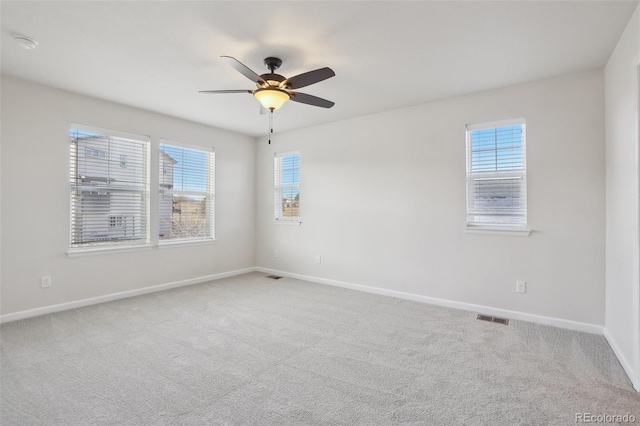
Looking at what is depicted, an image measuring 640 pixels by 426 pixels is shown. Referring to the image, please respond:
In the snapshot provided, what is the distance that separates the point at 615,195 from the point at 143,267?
5429 mm

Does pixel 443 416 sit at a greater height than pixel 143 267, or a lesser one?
lesser

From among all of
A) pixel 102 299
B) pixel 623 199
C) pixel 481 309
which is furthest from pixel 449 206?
pixel 102 299

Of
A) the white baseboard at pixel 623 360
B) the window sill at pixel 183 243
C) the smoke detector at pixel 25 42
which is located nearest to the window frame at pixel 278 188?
the window sill at pixel 183 243

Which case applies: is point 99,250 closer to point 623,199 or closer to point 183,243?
point 183,243

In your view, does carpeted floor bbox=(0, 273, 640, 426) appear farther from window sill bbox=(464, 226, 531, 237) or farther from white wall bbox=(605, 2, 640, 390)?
window sill bbox=(464, 226, 531, 237)

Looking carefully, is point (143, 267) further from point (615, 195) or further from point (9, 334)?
point (615, 195)

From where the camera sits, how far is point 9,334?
2947 millimetres

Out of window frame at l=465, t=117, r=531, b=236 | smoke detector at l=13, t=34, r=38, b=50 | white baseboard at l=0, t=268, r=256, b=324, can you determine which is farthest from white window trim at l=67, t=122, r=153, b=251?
window frame at l=465, t=117, r=531, b=236

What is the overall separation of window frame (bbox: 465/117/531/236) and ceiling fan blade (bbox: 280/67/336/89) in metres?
2.14

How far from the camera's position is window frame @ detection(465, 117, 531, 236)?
338 cm

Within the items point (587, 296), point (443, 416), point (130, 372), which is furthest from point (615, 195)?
point (130, 372)

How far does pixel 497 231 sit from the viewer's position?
351 centimetres

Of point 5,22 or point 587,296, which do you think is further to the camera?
point 587,296

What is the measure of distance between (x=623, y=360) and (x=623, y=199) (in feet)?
4.12
